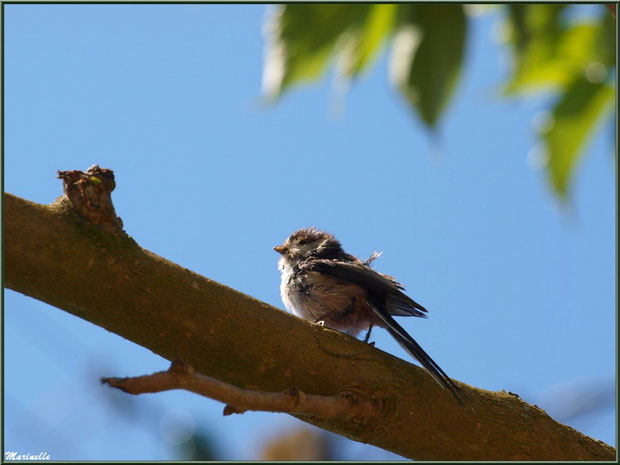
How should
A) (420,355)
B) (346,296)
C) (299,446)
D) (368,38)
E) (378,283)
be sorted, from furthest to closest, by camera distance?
1. (299,446)
2. (346,296)
3. (378,283)
4. (420,355)
5. (368,38)

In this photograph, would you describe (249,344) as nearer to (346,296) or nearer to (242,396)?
(242,396)

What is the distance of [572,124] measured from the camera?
1800 mm

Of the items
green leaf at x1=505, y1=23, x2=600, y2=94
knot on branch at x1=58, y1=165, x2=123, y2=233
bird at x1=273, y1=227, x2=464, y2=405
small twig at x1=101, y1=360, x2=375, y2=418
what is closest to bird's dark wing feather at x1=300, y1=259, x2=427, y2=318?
bird at x1=273, y1=227, x2=464, y2=405

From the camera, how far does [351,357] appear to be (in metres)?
3.57

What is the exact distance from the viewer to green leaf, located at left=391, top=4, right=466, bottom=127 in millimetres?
1481

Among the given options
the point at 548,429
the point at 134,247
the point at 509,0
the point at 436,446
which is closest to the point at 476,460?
the point at 436,446

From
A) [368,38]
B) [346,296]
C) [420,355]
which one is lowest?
[368,38]

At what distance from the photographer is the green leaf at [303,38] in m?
1.55

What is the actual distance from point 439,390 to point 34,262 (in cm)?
221

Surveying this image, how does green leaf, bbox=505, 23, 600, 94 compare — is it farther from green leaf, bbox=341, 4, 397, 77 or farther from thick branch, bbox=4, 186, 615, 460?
thick branch, bbox=4, 186, 615, 460

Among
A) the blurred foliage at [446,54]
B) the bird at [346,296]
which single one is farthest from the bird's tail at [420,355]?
the blurred foliage at [446,54]

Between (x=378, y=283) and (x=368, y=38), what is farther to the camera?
(x=378, y=283)

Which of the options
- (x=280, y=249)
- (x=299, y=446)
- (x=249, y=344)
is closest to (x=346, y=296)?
(x=280, y=249)

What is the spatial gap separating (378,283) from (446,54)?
3.78 metres
